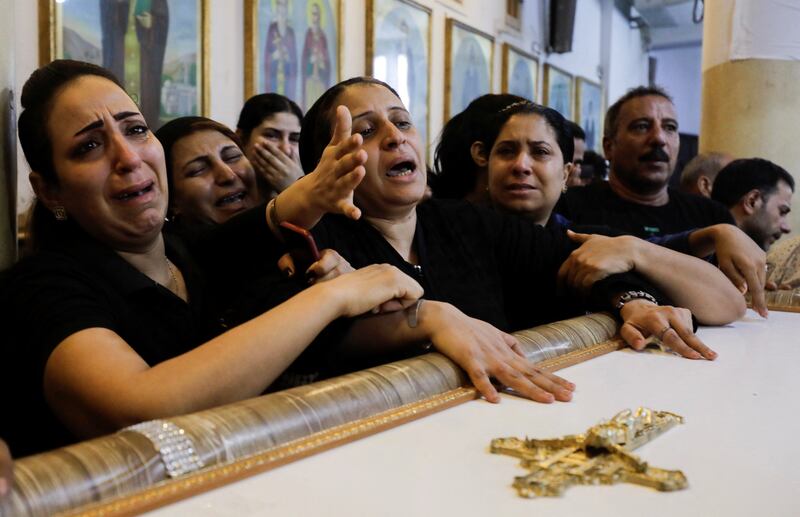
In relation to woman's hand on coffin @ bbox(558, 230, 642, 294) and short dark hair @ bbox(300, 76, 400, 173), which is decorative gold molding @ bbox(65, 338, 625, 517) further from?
short dark hair @ bbox(300, 76, 400, 173)

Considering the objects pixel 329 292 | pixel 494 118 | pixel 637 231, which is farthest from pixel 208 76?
pixel 329 292

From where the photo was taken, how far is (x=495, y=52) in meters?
8.48

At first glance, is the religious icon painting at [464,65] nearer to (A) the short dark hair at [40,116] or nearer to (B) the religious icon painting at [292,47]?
(B) the religious icon painting at [292,47]

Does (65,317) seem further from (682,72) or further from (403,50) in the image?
(682,72)

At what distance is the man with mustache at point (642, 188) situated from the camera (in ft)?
13.8

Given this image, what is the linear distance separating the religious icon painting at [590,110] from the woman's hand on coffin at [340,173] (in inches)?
371

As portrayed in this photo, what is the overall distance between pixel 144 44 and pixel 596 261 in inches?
122

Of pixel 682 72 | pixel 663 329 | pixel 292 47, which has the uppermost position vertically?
pixel 682 72

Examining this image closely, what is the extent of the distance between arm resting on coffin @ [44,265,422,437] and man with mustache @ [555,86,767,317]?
262 cm

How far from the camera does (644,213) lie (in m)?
4.28

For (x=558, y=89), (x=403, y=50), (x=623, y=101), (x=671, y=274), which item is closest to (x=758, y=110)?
(x=623, y=101)

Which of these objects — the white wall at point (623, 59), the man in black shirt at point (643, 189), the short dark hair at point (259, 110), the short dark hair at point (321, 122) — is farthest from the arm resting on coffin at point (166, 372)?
the white wall at point (623, 59)

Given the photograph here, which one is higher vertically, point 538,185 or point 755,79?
point 755,79

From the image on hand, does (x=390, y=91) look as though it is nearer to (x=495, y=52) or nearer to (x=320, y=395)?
(x=320, y=395)
